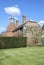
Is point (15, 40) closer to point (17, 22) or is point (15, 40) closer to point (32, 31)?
Result: point (32, 31)

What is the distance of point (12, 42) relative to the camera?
38.3 m

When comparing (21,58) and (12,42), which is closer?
(21,58)

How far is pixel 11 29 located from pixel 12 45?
71.2ft

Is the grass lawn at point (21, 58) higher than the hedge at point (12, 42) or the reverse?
the reverse

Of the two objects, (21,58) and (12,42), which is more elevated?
(12,42)

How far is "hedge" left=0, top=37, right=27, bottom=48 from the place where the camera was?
36.8 metres

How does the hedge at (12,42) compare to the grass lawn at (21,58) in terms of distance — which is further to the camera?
the hedge at (12,42)

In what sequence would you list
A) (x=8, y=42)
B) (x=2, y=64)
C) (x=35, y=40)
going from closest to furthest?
(x=2, y=64), (x=8, y=42), (x=35, y=40)

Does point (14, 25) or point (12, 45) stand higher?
point (14, 25)

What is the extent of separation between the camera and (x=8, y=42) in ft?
123

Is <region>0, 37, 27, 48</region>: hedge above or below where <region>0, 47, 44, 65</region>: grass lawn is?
above

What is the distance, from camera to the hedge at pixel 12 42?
1448 inches

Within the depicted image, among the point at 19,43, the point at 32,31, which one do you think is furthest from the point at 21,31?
the point at 19,43

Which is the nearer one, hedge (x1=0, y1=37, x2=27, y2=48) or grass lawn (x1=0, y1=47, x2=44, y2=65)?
grass lawn (x1=0, y1=47, x2=44, y2=65)
